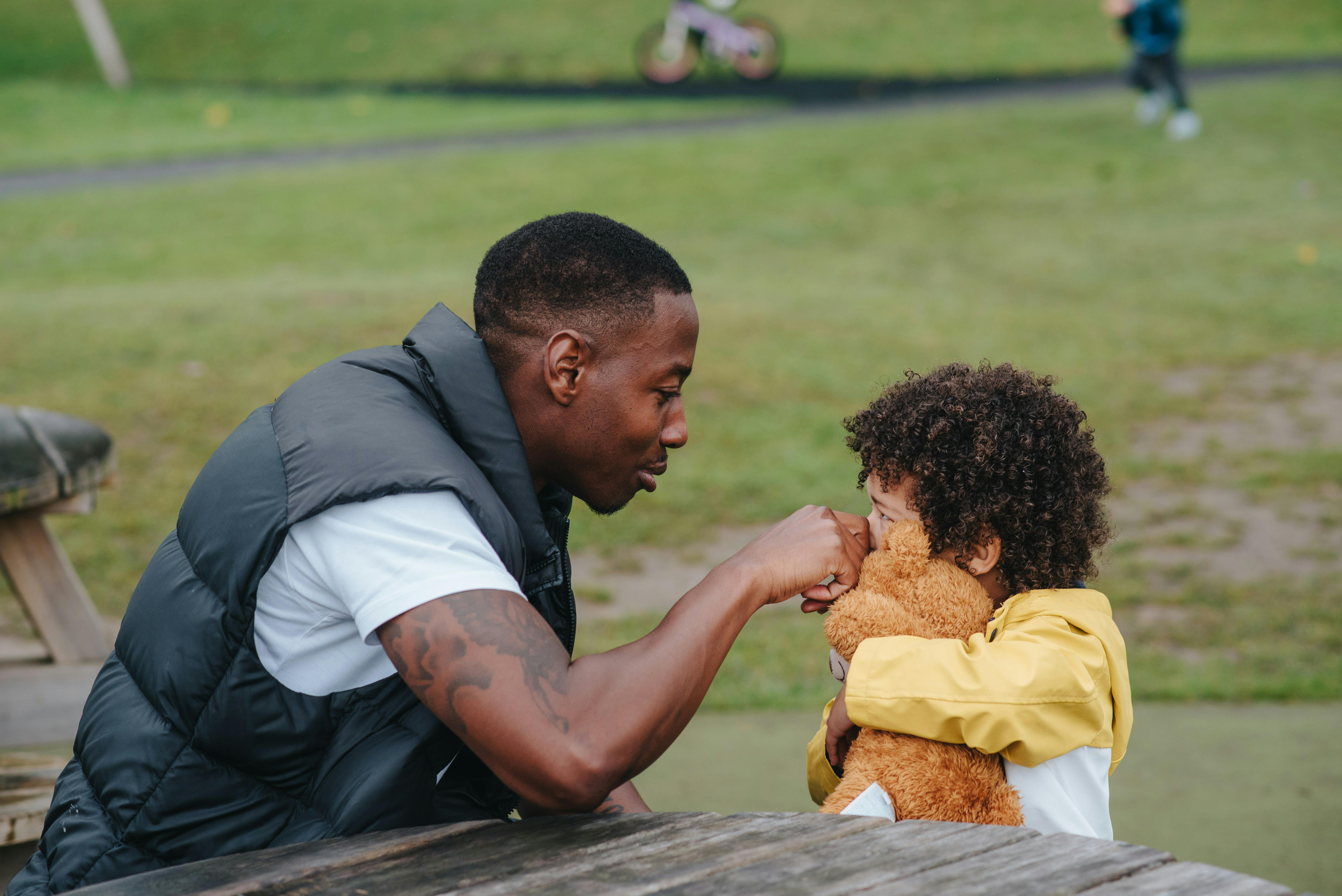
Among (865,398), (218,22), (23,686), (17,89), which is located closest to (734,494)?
(865,398)

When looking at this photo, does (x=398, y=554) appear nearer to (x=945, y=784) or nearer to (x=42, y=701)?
(x=945, y=784)

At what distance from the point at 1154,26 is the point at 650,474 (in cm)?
1557

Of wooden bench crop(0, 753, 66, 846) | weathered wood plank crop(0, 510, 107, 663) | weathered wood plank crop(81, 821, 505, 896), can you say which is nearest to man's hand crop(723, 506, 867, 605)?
weathered wood plank crop(81, 821, 505, 896)

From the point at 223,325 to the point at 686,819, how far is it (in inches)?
326

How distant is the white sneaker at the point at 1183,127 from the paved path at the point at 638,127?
328 centimetres

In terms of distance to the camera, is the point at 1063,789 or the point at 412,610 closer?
the point at 412,610

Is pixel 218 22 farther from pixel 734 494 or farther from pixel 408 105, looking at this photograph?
pixel 734 494

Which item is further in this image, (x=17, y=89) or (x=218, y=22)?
(x=218, y=22)

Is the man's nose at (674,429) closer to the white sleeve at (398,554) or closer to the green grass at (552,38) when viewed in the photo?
the white sleeve at (398,554)

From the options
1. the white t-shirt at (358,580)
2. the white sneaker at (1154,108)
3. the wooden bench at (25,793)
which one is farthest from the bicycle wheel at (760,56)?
the white t-shirt at (358,580)

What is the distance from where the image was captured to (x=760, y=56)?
22.5 m

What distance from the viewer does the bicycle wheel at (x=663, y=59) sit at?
22922 millimetres

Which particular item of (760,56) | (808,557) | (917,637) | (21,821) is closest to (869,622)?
(917,637)

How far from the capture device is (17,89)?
77.4ft
